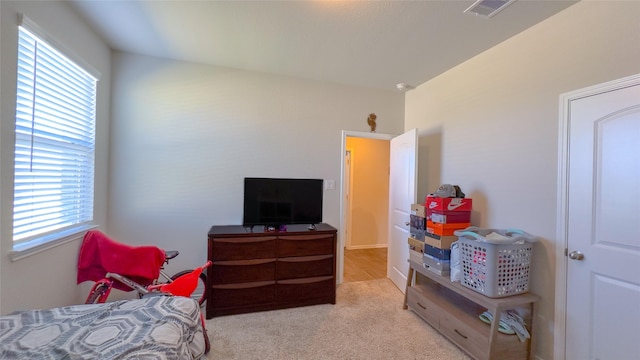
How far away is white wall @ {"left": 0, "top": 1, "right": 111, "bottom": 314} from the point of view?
1.42 m

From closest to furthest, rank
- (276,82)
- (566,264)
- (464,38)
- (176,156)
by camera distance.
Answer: (566,264)
(464,38)
(176,156)
(276,82)

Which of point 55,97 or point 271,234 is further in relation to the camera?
point 271,234

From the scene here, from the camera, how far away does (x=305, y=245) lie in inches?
110

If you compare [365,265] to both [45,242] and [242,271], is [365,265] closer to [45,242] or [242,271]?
[242,271]

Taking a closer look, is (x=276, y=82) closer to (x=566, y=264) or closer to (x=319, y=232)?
(x=319, y=232)

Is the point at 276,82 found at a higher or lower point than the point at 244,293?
higher

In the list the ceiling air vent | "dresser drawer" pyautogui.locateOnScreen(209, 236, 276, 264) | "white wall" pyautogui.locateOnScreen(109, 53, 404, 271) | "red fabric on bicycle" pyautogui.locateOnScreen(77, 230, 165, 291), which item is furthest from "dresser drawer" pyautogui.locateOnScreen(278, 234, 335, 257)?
the ceiling air vent

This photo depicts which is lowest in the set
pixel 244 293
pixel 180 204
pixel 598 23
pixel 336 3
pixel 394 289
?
pixel 394 289

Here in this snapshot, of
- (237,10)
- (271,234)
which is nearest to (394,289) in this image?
(271,234)

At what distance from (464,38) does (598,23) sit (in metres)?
0.83

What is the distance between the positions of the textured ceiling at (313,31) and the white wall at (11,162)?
22cm

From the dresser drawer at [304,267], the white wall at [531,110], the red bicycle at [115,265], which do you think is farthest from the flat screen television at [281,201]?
the white wall at [531,110]

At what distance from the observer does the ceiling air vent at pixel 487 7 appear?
5.85 ft

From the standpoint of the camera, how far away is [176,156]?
282 cm
